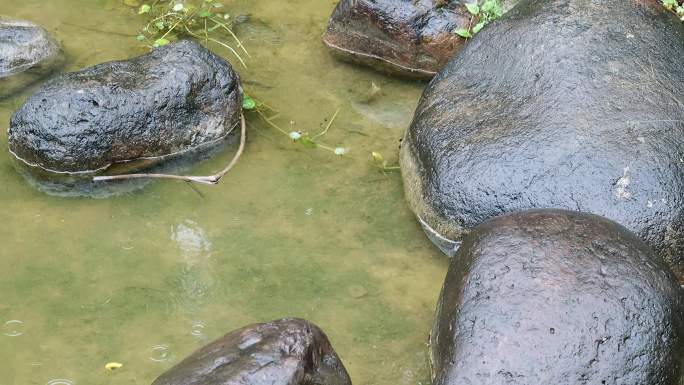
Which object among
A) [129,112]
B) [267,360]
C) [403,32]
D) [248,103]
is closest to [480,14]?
[403,32]

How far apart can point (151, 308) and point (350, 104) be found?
2084 mm

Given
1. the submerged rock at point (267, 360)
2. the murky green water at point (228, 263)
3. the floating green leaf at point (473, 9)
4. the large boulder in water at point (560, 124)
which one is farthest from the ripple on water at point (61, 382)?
the floating green leaf at point (473, 9)

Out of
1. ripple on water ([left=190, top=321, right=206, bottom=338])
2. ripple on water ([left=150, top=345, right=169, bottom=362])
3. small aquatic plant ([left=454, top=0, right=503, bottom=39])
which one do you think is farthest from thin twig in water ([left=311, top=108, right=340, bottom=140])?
ripple on water ([left=150, top=345, right=169, bottom=362])

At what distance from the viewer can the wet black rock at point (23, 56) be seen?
579cm

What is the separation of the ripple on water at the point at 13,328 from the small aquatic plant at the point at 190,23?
255cm

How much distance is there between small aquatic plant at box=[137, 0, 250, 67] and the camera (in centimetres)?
627

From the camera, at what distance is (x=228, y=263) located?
180 inches

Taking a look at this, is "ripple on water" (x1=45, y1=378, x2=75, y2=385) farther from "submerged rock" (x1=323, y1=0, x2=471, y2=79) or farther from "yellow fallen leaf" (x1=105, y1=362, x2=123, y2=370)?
"submerged rock" (x1=323, y1=0, x2=471, y2=79)

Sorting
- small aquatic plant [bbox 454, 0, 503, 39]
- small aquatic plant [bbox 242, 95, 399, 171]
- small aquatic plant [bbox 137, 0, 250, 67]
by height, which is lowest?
small aquatic plant [bbox 242, 95, 399, 171]

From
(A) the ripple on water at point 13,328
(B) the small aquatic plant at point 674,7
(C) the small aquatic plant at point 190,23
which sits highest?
(B) the small aquatic plant at point 674,7

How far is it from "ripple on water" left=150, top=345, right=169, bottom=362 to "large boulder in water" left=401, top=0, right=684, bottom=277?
152cm

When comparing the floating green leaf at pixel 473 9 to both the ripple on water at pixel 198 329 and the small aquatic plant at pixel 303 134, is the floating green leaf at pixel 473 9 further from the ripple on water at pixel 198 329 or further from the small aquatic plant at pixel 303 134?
the ripple on water at pixel 198 329

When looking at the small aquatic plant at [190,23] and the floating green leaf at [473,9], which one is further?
the small aquatic plant at [190,23]

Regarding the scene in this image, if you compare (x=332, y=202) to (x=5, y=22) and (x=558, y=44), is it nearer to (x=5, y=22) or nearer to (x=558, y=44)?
(x=558, y=44)
